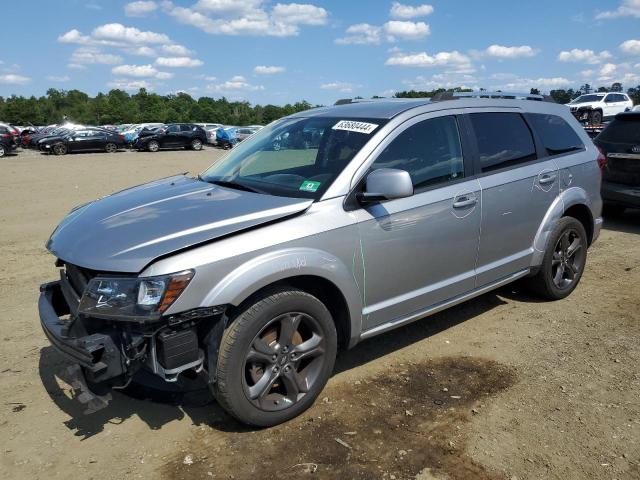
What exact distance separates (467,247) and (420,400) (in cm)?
122

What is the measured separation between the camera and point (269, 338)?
3.20 metres

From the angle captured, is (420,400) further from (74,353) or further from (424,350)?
(74,353)

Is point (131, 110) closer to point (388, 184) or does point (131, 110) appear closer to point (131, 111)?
point (131, 111)

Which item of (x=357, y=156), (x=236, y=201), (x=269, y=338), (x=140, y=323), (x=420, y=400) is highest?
(x=357, y=156)

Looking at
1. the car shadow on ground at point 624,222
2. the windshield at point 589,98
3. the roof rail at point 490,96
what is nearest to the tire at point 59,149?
the windshield at point 589,98

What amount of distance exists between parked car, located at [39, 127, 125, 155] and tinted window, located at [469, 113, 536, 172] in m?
30.2

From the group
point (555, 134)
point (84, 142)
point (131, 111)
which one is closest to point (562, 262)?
point (555, 134)

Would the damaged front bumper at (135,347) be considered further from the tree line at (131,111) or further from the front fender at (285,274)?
the tree line at (131,111)

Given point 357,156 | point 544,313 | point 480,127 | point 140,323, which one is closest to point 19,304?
point 140,323

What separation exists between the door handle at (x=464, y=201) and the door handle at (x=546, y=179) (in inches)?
37.4

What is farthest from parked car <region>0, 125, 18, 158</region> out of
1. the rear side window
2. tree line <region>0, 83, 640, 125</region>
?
tree line <region>0, 83, 640, 125</region>

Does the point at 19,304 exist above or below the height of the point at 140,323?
below

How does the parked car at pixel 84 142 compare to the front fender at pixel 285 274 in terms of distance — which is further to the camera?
the parked car at pixel 84 142

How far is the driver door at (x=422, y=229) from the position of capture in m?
3.56
